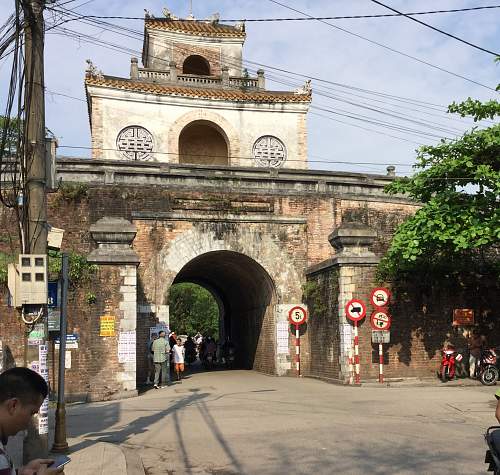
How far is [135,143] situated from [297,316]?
12288mm

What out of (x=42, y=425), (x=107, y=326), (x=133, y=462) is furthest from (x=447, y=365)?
(x=42, y=425)

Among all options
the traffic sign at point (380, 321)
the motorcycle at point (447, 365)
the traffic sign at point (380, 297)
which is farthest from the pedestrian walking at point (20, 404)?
the motorcycle at point (447, 365)

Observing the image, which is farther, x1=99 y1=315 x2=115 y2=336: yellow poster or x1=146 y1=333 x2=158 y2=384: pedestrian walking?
x1=146 y1=333 x2=158 y2=384: pedestrian walking

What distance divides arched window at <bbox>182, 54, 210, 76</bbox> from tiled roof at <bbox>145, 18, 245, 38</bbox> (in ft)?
4.02

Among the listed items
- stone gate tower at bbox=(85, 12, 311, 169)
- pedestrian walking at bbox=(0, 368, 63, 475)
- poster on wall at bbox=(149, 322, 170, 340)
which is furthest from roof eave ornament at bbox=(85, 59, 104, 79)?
pedestrian walking at bbox=(0, 368, 63, 475)

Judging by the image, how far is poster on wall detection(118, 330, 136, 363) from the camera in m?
15.5

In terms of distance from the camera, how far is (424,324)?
55.8 feet

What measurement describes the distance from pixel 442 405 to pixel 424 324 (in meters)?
4.64

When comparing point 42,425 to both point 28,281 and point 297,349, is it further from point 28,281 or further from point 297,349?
point 297,349

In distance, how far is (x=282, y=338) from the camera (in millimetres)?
19844

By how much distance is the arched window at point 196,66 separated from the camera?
31.8 metres

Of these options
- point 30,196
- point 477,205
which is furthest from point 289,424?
point 477,205

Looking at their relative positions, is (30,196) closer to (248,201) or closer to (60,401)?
(60,401)

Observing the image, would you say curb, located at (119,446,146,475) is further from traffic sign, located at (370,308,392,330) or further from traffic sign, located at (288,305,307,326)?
traffic sign, located at (288,305,307,326)
